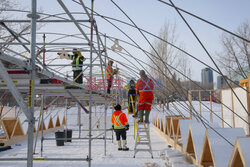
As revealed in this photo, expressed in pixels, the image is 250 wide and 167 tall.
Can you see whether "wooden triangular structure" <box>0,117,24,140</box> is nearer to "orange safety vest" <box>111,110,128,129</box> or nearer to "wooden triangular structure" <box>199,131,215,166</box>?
"orange safety vest" <box>111,110,128,129</box>

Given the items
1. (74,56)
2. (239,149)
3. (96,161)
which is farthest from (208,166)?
(74,56)

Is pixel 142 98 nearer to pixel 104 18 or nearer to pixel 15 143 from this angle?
pixel 104 18

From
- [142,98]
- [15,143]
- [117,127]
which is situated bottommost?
[15,143]

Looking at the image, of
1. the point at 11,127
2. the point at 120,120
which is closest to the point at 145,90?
the point at 120,120

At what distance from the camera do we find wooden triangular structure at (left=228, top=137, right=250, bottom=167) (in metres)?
2.46

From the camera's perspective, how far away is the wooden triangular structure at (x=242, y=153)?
8.06 feet

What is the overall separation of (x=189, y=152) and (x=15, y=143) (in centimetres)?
745

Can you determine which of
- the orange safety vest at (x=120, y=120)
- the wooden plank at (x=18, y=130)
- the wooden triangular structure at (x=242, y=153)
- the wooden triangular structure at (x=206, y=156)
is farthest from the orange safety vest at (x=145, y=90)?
the wooden plank at (x=18, y=130)

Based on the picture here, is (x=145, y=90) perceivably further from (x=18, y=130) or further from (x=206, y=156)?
(x=18, y=130)

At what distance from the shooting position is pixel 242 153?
8.26 ft

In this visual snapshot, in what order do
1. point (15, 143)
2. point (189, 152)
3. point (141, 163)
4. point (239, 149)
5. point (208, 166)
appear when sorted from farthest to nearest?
point (15, 143), point (141, 163), point (189, 152), point (208, 166), point (239, 149)

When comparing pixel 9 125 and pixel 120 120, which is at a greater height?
pixel 120 120

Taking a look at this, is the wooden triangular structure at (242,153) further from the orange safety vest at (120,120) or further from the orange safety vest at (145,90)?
the orange safety vest at (120,120)

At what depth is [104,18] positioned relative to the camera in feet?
12.5
